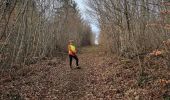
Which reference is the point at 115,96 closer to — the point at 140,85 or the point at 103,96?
the point at 103,96

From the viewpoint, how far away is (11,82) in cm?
1672

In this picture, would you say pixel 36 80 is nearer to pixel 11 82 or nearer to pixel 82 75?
pixel 11 82

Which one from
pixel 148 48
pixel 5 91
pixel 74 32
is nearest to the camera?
pixel 5 91

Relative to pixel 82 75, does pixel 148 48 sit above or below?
above

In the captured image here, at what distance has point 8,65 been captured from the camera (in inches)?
816

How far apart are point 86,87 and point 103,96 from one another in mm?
2296

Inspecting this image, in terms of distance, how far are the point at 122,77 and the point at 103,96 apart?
3.40 metres

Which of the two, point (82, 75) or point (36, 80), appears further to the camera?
point (82, 75)

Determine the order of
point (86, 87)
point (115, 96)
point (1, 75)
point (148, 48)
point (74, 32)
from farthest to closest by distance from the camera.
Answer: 1. point (74, 32)
2. point (148, 48)
3. point (1, 75)
4. point (86, 87)
5. point (115, 96)

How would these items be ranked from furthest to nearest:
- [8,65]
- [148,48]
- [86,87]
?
[148,48], [8,65], [86,87]

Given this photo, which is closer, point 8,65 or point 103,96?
point 103,96

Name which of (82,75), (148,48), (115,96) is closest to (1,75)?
(82,75)

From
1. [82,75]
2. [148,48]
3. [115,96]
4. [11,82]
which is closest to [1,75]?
[11,82]

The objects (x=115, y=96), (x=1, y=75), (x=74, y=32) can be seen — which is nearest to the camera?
(x=115, y=96)
